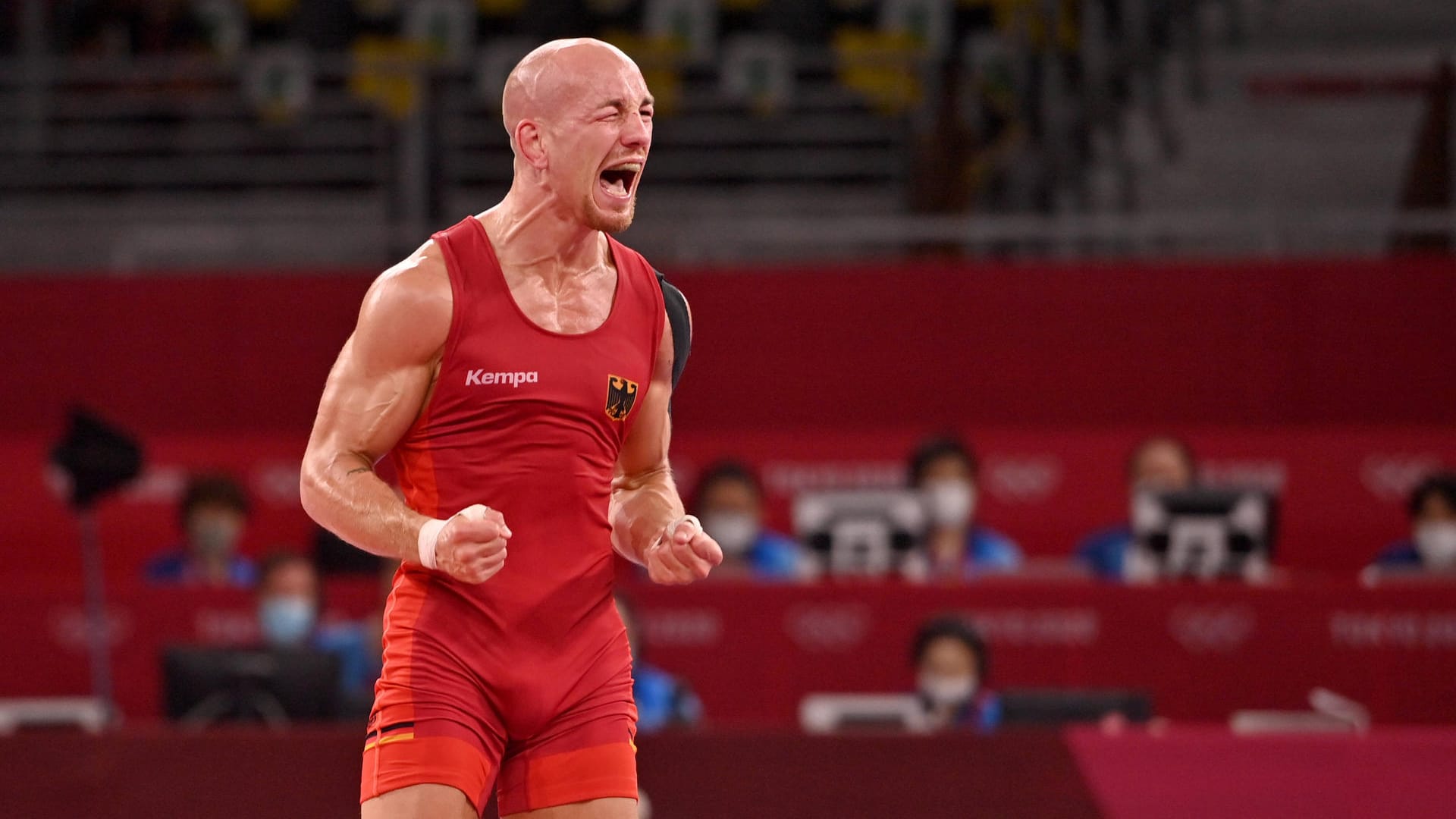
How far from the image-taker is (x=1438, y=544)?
27.6ft

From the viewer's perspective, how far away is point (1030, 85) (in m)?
11.5

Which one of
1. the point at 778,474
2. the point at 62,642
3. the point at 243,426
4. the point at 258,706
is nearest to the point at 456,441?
the point at 258,706

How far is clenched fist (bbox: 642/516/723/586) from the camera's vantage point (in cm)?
340

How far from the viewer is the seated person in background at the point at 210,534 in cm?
890

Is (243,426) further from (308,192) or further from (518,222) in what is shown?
(518,222)

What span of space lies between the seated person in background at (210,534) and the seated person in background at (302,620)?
35.3 inches

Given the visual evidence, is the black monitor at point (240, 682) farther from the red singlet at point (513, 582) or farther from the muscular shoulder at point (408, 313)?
the muscular shoulder at point (408, 313)

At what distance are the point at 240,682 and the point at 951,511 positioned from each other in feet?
11.5

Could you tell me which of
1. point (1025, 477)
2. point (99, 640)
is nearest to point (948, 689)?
point (1025, 477)

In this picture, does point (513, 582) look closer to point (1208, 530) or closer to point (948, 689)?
point (948, 689)

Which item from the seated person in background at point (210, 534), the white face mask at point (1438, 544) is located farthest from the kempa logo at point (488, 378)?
the white face mask at point (1438, 544)

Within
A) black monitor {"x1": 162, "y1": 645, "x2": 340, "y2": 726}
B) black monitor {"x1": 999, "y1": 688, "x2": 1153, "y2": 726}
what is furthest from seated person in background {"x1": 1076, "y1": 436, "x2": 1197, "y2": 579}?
black monitor {"x1": 162, "y1": 645, "x2": 340, "y2": 726}

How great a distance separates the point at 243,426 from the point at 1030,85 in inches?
207

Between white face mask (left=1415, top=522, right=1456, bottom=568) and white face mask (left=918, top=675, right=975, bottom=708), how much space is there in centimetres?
264
